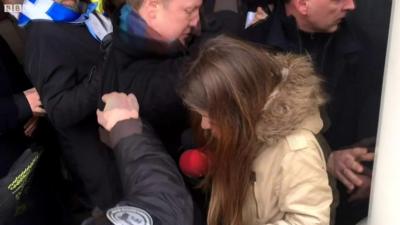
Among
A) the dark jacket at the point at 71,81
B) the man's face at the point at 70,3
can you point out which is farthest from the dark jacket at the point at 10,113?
the man's face at the point at 70,3

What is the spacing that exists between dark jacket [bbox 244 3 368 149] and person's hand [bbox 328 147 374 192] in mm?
135

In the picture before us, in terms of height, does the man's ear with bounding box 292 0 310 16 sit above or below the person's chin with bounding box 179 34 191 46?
above

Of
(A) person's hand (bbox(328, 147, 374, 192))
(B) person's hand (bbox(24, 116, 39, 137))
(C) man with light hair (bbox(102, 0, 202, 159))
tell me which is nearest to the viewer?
(C) man with light hair (bbox(102, 0, 202, 159))

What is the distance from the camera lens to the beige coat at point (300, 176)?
3.77ft

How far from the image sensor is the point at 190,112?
1409mm

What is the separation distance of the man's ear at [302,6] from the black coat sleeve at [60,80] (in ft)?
2.21

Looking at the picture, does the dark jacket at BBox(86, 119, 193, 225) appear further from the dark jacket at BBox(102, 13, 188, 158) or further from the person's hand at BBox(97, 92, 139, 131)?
the dark jacket at BBox(102, 13, 188, 158)

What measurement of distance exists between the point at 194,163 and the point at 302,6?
65 centimetres

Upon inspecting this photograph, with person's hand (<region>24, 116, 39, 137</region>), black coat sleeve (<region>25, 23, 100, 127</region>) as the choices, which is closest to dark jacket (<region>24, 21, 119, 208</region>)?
black coat sleeve (<region>25, 23, 100, 127</region>)

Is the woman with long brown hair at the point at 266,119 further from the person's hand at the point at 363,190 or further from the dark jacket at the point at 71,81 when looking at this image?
the dark jacket at the point at 71,81

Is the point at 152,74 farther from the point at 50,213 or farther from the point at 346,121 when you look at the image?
the point at 50,213

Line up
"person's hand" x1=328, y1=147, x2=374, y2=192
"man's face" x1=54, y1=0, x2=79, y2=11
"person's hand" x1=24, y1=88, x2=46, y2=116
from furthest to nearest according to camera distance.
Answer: "person's hand" x1=24, y1=88, x2=46, y2=116 → "man's face" x1=54, y1=0, x2=79, y2=11 → "person's hand" x1=328, y1=147, x2=374, y2=192

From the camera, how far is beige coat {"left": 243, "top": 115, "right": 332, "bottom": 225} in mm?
1148

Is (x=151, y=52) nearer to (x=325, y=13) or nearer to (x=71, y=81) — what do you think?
(x=71, y=81)
